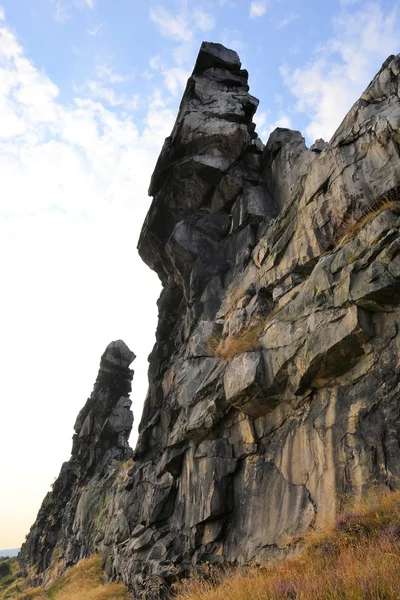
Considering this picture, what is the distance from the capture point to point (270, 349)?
14.7 m

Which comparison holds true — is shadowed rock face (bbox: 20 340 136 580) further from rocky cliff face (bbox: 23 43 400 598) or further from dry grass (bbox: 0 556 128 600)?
rocky cliff face (bbox: 23 43 400 598)

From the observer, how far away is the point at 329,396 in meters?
12.4

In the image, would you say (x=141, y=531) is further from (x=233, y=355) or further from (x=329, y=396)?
(x=329, y=396)

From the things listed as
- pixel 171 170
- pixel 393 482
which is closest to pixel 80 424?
pixel 171 170

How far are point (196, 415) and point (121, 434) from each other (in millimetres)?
30482

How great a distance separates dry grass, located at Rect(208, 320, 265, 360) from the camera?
52.2 feet

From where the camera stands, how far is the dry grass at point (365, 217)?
1277cm

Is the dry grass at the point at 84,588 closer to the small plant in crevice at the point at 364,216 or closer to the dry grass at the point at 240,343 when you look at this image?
the dry grass at the point at 240,343

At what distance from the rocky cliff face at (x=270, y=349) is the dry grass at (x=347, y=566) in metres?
1.22

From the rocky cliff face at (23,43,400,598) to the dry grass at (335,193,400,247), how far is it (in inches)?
2.7

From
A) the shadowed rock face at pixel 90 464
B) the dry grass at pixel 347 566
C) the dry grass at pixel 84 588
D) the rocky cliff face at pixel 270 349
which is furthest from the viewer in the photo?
the shadowed rock face at pixel 90 464

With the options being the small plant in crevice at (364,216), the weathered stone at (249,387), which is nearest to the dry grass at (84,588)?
the weathered stone at (249,387)

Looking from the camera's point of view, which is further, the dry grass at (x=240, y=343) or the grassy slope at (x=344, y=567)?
the dry grass at (x=240, y=343)

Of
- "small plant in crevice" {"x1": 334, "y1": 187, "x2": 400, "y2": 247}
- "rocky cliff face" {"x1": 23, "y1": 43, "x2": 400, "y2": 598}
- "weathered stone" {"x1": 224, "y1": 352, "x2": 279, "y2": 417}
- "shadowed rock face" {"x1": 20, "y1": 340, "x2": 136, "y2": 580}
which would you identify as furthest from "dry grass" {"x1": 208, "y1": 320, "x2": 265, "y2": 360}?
"shadowed rock face" {"x1": 20, "y1": 340, "x2": 136, "y2": 580}
